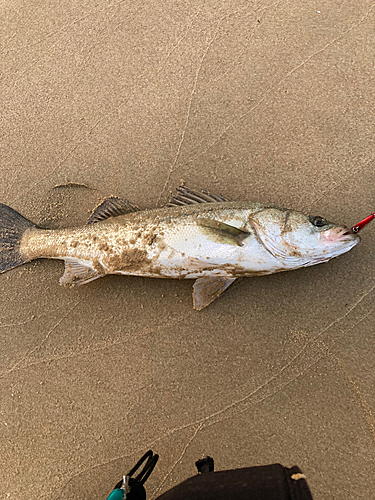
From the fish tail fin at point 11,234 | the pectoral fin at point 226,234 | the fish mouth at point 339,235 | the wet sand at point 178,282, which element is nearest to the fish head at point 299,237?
the fish mouth at point 339,235

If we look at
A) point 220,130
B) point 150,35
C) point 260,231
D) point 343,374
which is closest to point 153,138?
point 220,130

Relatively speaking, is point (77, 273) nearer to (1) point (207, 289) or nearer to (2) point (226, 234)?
(1) point (207, 289)

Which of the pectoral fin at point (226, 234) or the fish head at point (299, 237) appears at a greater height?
the pectoral fin at point (226, 234)

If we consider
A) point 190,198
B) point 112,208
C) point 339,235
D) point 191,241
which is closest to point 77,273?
point 112,208

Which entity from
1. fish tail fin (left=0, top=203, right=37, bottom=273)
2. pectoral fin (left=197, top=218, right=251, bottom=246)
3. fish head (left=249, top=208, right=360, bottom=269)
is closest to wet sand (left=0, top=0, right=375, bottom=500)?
fish tail fin (left=0, top=203, right=37, bottom=273)

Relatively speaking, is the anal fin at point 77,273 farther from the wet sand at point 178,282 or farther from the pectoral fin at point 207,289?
the pectoral fin at point 207,289
